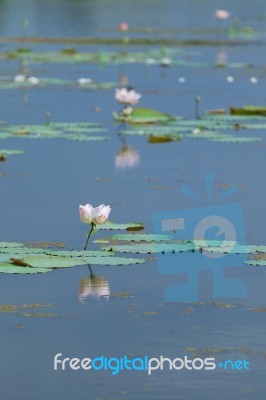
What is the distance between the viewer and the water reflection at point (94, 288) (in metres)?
4.47

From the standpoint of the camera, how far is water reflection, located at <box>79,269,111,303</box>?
4.47 m

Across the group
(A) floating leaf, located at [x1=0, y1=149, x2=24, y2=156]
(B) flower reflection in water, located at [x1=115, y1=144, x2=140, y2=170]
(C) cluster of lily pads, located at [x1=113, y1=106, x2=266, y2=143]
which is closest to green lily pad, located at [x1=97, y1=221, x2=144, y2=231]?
(B) flower reflection in water, located at [x1=115, y1=144, x2=140, y2=170]

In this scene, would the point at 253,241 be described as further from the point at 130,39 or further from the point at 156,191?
the point at 130,39

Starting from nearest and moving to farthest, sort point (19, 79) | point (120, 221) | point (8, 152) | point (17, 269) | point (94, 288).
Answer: point (94, 288), point (17, 269), point (120, 221), point (8, 152), point (19, 79)

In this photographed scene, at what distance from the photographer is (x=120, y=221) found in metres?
5.64

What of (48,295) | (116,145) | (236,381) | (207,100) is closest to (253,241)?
(48,295)

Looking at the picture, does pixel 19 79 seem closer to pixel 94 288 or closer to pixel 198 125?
pixel 198 125

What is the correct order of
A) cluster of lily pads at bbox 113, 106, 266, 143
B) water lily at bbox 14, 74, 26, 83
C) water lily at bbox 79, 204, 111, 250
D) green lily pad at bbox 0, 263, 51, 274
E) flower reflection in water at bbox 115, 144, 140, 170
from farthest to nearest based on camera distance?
water lily at bbox 14, 74, 26, 83
cluster of lily pads at bbox 113, 106, 266, 143
flower reflection in water at bbox 115, 144, 140, 170
water lily at bbox 79, 204, 111, 250
green lily pad at bbox 0, 263, 51, 274

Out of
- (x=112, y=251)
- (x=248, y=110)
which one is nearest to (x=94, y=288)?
(x=112, y=251)

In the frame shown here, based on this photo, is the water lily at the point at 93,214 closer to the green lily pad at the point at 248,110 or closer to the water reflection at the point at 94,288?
the water reflection at the point at 94,288

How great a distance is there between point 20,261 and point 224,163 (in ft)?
9.74

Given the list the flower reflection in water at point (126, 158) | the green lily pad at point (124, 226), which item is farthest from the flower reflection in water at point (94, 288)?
the flower reflection in water at point (126, 158)

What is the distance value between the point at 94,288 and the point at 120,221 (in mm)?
1112

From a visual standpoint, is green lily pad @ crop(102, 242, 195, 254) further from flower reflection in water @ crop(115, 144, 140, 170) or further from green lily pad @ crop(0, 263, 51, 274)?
flower reflection in water @ crop(115, 144, 140, 170)
